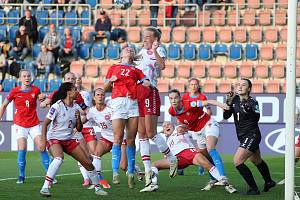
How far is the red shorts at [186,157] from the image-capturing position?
604 inches

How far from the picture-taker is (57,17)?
31.1m

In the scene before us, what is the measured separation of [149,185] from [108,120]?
3.15 meters

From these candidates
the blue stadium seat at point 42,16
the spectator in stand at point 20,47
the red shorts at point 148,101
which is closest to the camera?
the red shorts at point 148,101

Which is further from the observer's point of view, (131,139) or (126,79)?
(131,139)

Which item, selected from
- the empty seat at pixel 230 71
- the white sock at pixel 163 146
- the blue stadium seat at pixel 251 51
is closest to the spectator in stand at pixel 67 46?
the empty seat at pixel 230 71

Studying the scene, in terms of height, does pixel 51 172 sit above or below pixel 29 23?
below

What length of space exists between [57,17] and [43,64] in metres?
2.59

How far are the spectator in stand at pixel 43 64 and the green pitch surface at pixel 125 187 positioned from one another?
27.0 ft

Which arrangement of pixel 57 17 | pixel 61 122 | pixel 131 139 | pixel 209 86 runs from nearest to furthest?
pixel 61 122 < pixel 131 139 < pixel 209 86 < pixel 57 17

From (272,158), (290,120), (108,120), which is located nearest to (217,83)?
(272,158)

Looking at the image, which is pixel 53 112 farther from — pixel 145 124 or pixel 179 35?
pixel 179 35

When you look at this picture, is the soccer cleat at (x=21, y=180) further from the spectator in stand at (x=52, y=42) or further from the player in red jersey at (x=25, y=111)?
the spectator in stand at (x=52, y=42)

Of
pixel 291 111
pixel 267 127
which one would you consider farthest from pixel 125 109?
pixel 267 127

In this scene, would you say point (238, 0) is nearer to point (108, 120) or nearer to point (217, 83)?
point (217, 83)
